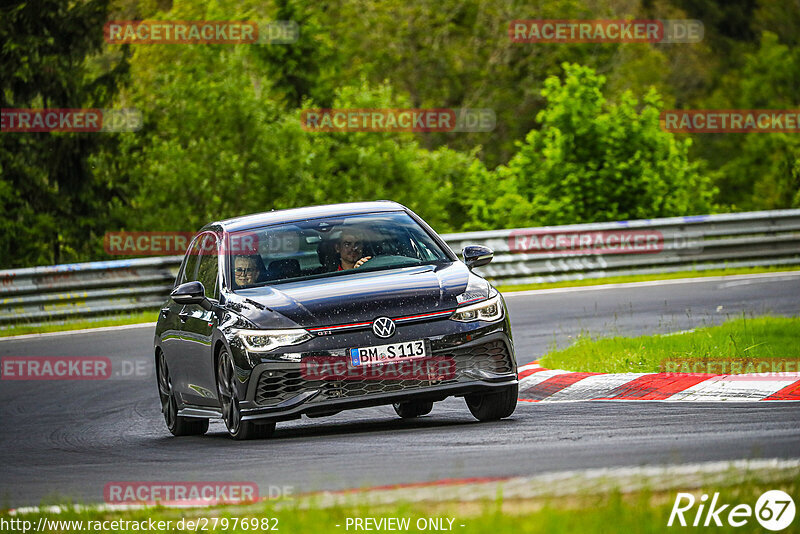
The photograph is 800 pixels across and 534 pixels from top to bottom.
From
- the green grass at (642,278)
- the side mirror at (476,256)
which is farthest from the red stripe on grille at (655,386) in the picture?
the green grass at (642,278)

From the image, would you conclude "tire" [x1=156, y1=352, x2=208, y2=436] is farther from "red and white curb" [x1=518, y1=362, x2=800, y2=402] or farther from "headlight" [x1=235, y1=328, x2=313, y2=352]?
"red and white curb" [x1=518, y1=362, x2=800, y2=402]

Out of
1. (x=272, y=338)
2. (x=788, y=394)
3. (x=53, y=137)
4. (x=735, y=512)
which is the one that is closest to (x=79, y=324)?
(x=272, y=338)

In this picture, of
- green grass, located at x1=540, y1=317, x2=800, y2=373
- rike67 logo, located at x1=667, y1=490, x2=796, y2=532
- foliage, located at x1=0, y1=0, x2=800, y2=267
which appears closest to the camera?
rike67 logo, located at x1=667, y1=490, x2=796, y2=532

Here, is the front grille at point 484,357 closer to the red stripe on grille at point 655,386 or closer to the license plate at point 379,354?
the license plate at point 379,354

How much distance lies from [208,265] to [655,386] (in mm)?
3414

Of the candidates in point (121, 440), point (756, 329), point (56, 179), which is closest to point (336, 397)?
point (121, 440)

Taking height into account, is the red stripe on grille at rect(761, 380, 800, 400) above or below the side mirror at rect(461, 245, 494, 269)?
below

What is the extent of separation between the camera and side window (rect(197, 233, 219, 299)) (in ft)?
33.3

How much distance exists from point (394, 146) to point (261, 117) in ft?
21.3

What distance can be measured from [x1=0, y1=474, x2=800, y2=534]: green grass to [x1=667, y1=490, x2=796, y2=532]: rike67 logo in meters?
0.02

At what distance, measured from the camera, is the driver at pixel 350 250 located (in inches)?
386

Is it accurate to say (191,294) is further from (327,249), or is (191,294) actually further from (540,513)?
(540,513)

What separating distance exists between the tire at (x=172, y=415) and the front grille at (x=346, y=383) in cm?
196

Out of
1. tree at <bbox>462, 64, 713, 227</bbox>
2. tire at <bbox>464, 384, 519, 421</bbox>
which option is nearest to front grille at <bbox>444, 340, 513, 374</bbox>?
tire at <bbox>464, 384, 519, 421</bbox>
